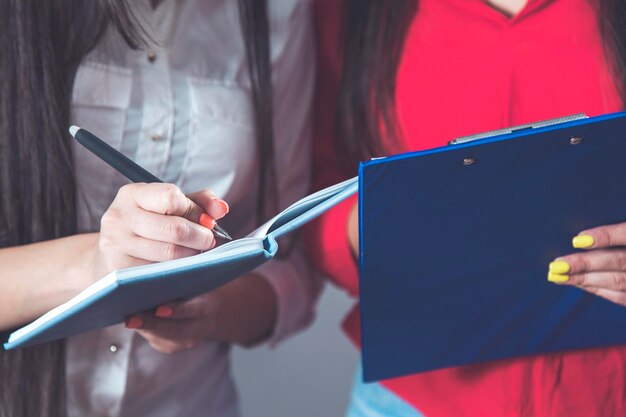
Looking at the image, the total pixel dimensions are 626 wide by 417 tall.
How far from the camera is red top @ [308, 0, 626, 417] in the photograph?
907 millimetres

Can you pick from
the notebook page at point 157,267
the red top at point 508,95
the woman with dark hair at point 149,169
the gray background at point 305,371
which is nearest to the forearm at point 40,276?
the woman with dark hair at point 149,169

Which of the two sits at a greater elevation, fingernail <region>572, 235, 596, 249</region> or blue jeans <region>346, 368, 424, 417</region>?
fingernail <region>572, 235, 596, 249</region>

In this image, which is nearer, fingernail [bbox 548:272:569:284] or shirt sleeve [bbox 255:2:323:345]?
fingernail [bbox 548:272:569:284]

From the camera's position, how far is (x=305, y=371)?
1595 mm

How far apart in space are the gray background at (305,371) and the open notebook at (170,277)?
2.43ft

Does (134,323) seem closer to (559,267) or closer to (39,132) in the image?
(39,132)

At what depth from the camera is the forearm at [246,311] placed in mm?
1012

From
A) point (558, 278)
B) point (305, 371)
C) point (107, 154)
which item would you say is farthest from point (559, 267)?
point (305, 371)

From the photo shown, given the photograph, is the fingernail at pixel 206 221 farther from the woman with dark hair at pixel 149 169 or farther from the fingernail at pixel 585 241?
the fingernail at pixel 585 241

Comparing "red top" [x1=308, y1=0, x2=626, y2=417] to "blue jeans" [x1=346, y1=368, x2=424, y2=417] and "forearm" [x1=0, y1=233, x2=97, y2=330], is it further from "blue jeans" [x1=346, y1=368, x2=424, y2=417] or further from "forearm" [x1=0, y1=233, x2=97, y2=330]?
"forearm" [x1=0, y1=233, x2=97, y2=330]

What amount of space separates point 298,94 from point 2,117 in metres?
A: 0.36

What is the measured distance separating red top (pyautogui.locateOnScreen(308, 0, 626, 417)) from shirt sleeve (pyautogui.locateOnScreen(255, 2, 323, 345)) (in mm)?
143

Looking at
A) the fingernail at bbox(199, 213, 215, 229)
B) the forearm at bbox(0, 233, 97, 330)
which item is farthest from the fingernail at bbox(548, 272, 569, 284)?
the forearm at bbox(0, 233, 97, 330)

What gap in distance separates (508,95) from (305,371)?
823 mm
